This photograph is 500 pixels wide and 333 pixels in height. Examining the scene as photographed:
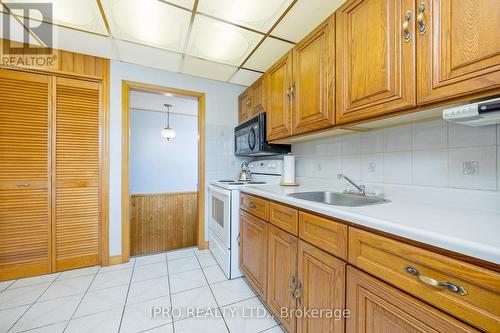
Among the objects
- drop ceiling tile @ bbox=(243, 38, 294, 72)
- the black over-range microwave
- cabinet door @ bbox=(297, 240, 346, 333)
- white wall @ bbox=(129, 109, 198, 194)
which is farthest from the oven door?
white wall @ bbox=(129, 109, 198, 194)

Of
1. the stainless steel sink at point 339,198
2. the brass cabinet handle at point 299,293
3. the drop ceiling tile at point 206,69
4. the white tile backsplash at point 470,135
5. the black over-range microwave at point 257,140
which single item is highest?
the drop ceiling tile at point 206,69

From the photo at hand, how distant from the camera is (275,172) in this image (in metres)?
2.35

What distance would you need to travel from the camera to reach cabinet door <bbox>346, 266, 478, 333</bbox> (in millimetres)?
562

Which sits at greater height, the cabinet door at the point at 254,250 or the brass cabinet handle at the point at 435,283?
the brass cabinet handle at the point at 435,283

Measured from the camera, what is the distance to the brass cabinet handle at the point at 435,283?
52 cm

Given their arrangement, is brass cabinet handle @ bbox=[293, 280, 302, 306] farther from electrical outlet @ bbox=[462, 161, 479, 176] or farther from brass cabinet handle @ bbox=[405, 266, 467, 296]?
electrical outlet @ bbox=[462, 161, 479, 176]

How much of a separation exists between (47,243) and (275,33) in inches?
116

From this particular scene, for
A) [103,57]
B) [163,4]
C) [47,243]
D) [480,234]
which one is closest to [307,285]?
[480,234]

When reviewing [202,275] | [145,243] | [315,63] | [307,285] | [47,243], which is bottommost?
[145,243]

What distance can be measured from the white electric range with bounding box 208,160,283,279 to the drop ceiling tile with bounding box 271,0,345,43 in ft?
4.03

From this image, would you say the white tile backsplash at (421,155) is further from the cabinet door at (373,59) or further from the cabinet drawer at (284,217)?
the cabinet drawer at (284,217)

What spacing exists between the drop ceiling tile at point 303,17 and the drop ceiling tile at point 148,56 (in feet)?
3.64

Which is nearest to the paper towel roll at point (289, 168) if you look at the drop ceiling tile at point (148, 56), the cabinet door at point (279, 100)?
the cabinet door at point (279, 100)

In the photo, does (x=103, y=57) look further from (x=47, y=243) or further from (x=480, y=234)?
(x=480, y=234)
